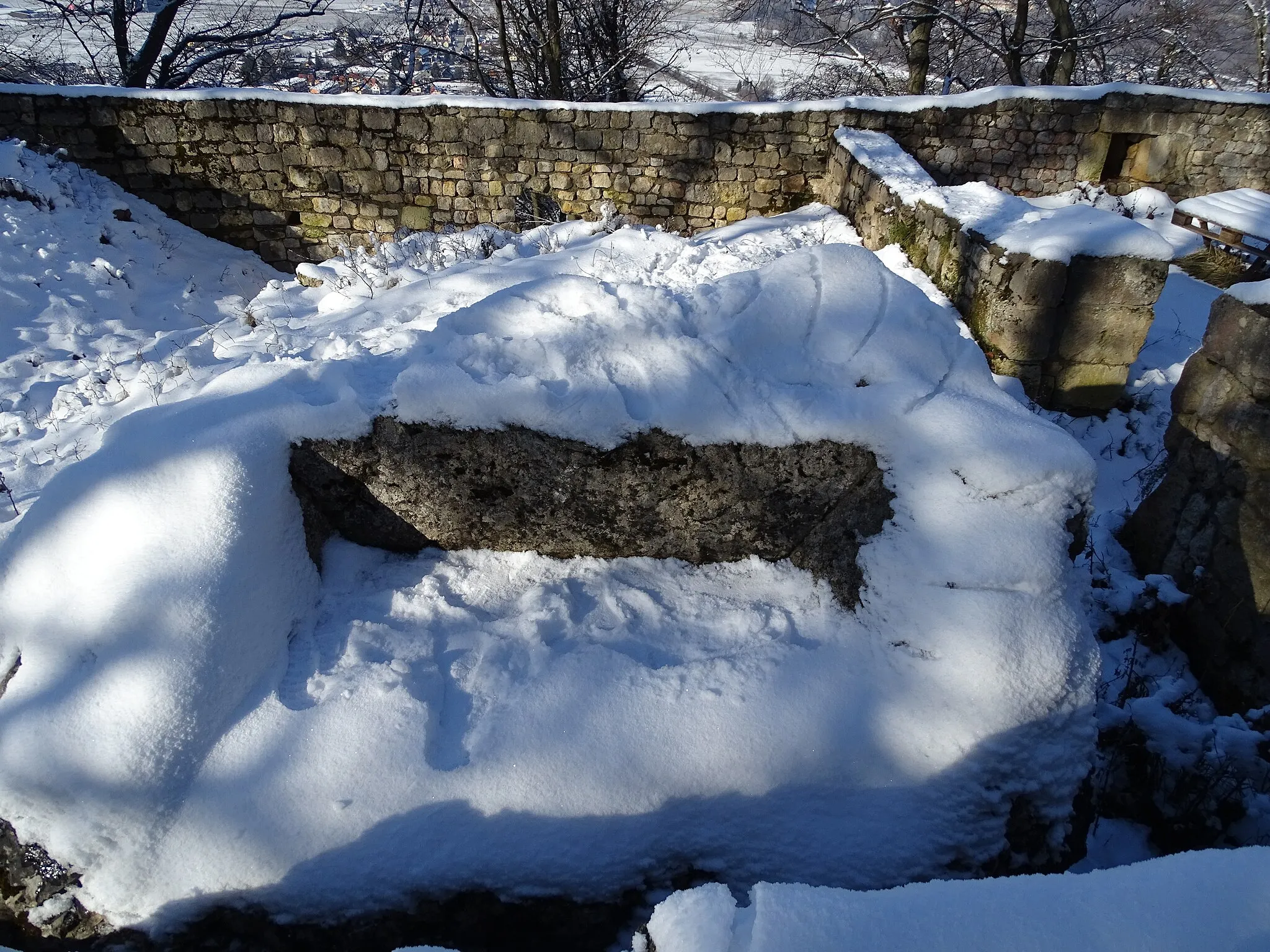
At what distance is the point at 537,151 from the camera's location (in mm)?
7004

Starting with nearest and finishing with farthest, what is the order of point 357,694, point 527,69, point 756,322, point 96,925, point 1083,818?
1. point 96,925
2. point 357,694
3. point 1083,818
4. point 756,322
5. point 527,69

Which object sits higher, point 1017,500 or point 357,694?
point 1017,500

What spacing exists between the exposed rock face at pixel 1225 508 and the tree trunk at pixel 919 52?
391 inches

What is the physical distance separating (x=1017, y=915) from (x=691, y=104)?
23.8 ft

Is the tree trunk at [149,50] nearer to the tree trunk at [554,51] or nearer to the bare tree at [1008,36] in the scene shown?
the tree trunk at [554,51]

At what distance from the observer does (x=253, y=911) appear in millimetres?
1569

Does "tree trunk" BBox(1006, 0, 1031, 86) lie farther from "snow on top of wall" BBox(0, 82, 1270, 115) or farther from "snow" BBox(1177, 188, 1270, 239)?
"snow" BBox(1177, 188, 1270, 239)

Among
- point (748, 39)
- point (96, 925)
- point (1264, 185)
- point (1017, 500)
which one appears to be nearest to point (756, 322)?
point (1017, 500)

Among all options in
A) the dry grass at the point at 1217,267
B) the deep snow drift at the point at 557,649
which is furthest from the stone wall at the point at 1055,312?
the dry grass at the point at 1217,267

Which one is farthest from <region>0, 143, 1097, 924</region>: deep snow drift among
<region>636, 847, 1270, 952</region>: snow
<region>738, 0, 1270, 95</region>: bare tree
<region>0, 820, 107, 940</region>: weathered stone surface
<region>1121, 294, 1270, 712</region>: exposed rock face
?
<region>738, 0, 1270, 95</region>: bare tree

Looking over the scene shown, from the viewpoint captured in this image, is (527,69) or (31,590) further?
(527,69)

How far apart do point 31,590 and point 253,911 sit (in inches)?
38.7

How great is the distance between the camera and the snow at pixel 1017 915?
1.02 meters

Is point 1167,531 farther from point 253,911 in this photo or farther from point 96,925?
point 96,925
